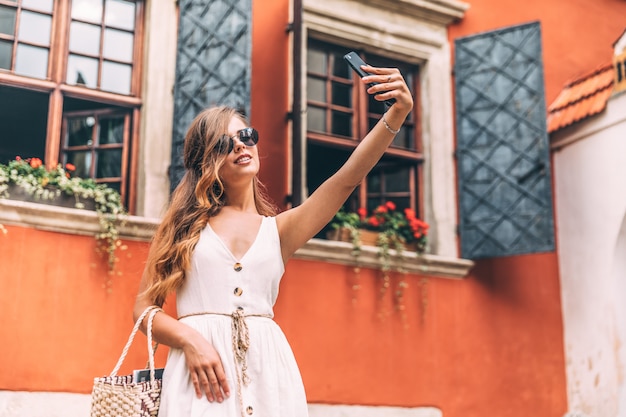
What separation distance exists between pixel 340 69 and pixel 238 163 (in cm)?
468

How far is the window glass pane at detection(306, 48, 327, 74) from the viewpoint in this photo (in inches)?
276

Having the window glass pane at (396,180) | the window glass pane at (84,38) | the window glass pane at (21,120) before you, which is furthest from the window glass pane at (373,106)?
the window glass pane at (21,120)

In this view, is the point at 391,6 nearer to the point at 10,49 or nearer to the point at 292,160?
the point at 292,160

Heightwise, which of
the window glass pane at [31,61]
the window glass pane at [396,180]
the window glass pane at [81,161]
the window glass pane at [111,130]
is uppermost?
the window glass pane at [31,61]

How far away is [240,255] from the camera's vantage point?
2.54 metres

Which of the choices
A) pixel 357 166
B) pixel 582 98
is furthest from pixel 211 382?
pixel 582 98

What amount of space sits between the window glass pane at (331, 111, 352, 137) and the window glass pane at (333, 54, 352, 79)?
1.10 feet

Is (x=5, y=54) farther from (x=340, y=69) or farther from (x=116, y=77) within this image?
(x=340, y=69)

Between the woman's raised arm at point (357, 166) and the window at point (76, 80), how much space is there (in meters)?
3.62

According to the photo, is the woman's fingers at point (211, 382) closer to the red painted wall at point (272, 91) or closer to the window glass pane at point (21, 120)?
the window glass pane at point (21, 120)

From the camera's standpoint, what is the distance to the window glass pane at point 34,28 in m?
5.89

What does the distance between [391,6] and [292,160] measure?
1.94 meters

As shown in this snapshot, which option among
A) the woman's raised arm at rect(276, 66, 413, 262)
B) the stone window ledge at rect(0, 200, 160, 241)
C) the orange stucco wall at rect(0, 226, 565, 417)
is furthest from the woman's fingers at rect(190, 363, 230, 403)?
the stone window ledge at rect(0, 200, 160, 241)

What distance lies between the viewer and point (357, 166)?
2.49 m
